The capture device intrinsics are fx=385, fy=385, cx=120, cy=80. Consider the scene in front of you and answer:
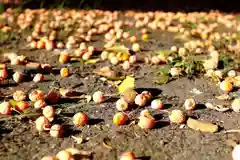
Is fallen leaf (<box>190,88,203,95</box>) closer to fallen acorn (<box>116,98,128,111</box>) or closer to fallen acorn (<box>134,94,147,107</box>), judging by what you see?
fallen acorn (<box>134,94,147,107</box>)

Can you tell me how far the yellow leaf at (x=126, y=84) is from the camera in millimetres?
3236

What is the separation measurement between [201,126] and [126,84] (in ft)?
3.07

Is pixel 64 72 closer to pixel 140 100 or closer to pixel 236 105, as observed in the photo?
pixel 140 100

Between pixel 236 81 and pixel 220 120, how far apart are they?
2.46 feet

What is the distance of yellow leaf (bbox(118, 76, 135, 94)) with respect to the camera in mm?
3236

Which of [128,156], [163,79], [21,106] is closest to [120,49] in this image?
[163,79]

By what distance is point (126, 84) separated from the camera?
10.9 ft

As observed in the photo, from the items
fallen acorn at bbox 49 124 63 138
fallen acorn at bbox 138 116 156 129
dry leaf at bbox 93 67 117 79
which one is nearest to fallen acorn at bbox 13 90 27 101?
fallen acorn at bbox 49 124 63 138

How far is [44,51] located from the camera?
175 inches

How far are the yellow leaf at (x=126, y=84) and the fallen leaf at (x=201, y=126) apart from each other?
764 millimetres

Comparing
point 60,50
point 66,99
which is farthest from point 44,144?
point 60,50

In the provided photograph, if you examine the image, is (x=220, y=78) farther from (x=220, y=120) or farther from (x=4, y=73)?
(x=4, y=73)

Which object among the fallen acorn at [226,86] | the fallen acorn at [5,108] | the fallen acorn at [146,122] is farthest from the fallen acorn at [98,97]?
the fallen acorn at [226,86]

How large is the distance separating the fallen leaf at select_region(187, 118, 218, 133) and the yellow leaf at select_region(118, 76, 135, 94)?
30.1 inches
